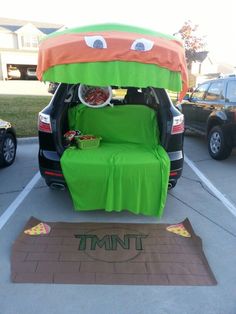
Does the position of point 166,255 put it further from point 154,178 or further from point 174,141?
point 174,141

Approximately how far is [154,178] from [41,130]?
152 centimetres

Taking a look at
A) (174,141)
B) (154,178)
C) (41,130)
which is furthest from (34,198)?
(174,141)

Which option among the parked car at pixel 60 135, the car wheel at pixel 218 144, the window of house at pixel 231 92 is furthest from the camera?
the car wheel at pixel 218 144

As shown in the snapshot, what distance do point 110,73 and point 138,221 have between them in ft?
5.82

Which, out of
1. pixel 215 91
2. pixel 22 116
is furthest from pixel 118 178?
pixel 22 116

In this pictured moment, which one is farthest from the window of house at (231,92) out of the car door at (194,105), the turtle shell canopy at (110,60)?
the turtle shell canopy at (110,60)

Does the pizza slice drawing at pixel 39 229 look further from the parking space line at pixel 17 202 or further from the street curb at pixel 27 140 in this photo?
the street curb at pixel 27 140

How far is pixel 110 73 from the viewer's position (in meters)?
3.21

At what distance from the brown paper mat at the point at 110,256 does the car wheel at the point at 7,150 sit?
227cm

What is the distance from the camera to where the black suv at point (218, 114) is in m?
6.02

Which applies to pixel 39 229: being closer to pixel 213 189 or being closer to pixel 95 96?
pixel 95 96

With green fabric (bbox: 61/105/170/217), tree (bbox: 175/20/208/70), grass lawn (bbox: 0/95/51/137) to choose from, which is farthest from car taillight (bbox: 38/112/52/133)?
tree (bbox: 175/20/208/70)

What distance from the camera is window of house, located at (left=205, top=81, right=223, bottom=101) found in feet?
21.2

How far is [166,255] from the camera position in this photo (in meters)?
3.09
